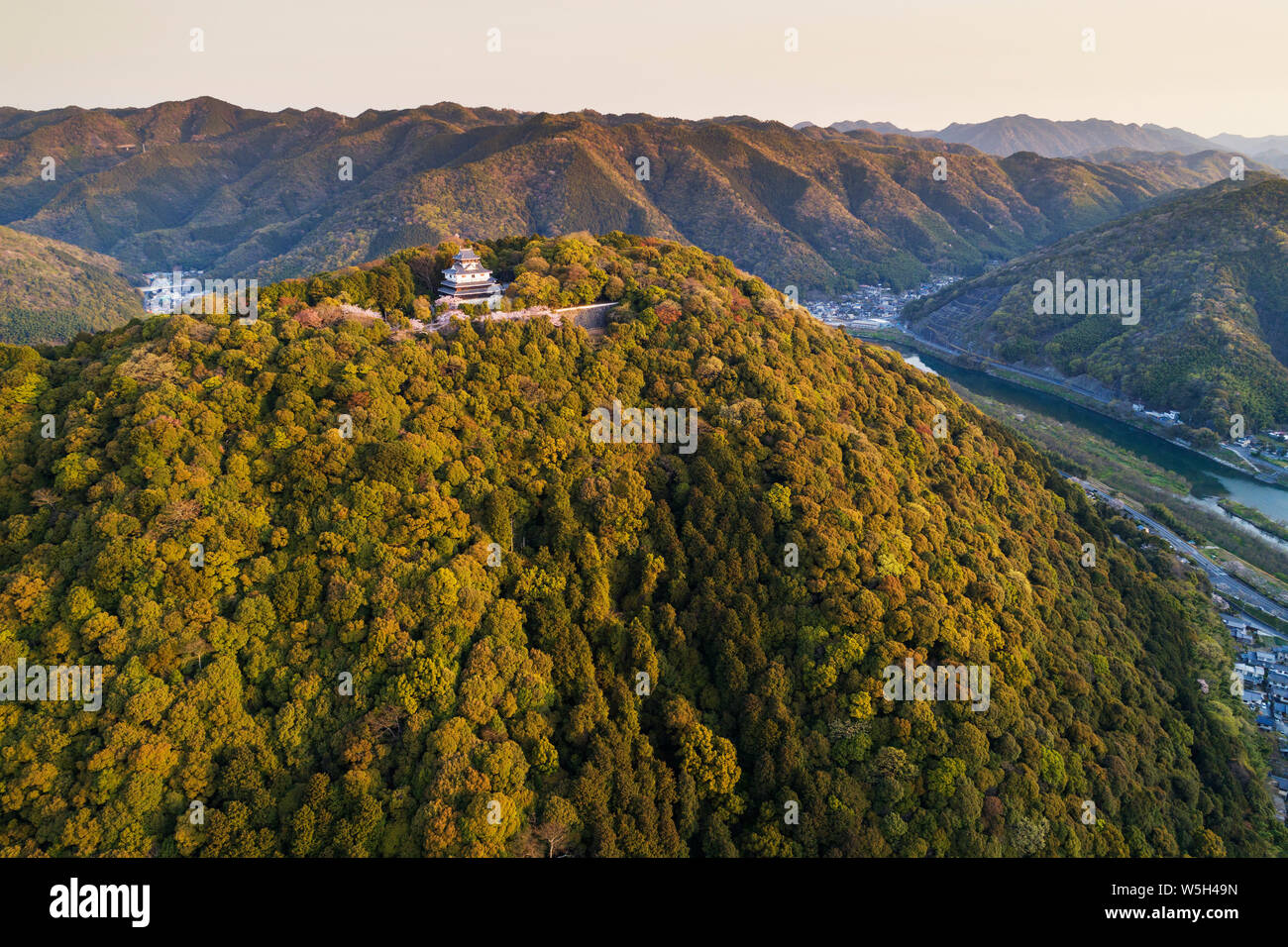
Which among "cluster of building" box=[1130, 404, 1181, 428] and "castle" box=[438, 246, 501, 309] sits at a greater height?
"castle" box=[438, 246, 501, 309]

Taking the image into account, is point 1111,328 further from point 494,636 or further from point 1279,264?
point 494,636

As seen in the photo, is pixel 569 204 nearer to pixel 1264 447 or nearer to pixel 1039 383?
pixel 1039 383

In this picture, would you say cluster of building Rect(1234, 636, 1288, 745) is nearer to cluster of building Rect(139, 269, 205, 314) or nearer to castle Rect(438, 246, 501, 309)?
castle Rect(438, 246, 501, 309)

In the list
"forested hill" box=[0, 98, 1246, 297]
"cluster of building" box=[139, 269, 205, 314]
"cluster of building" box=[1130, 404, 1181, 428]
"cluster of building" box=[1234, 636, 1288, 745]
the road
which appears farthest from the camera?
"forested hill" box=[0, 98, 1246, 297]

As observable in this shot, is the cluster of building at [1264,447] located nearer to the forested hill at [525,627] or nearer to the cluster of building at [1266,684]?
the cluster of building at [1266,684]

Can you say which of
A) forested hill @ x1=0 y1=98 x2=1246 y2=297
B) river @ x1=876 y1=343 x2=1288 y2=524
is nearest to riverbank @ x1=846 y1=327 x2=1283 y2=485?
river @ x1=876 y1=343 x2=1288 y2=524

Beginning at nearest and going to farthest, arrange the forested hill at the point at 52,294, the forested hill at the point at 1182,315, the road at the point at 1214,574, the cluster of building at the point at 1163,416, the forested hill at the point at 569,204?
the road at the point at 1214,574, the cluster of building at the point at 1163,416, the forested hill at the point at 1182,315, the forested hill at the point at 52,294, the forested hill at the point at 569,204

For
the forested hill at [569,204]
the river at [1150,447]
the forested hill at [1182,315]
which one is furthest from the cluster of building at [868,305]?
the river at [1150,447]
